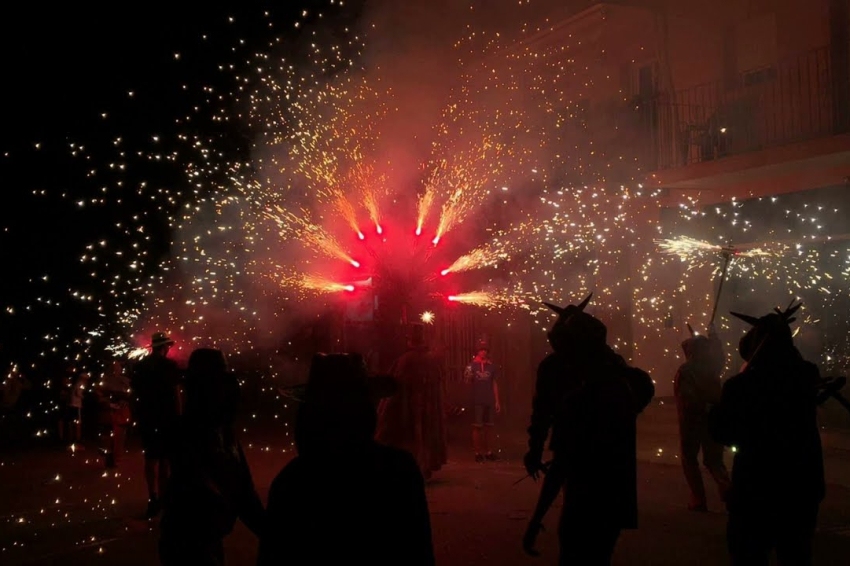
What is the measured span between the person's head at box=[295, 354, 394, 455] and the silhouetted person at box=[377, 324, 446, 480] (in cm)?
690

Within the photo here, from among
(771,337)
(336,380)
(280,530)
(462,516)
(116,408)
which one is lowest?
(462,516)

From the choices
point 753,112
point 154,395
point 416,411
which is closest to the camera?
point 154,395

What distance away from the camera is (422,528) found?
256 centimetres

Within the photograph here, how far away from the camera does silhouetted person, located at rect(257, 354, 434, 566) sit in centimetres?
252

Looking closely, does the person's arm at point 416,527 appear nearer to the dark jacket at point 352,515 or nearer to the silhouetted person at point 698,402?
the dark jacket at point 352,515

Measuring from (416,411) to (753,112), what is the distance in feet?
22.9

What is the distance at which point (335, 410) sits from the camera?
262 centimetres

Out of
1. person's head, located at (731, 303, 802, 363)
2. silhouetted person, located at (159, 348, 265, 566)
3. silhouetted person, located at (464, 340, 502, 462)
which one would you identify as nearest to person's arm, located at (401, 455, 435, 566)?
silhouetted person, located at (159, 348, 265, 566)

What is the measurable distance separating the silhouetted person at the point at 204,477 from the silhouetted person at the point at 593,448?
1513mm

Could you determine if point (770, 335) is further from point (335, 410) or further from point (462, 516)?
point (462, 516)

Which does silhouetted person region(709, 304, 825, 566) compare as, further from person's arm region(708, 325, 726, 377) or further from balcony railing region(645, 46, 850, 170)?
balcony railing region(645, 46, 850, 170)

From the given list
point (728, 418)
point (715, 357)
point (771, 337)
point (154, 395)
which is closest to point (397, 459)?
point (728, 418)

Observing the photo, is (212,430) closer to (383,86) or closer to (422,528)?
(422,528)

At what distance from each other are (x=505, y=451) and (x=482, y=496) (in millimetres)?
3821
